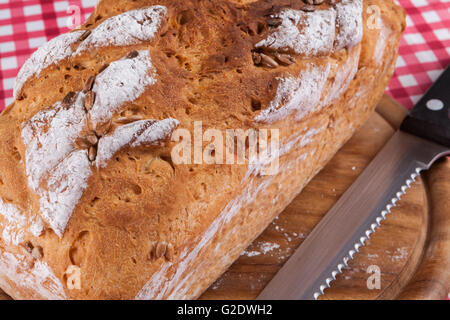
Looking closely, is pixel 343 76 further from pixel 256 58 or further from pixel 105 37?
pixel 105 37

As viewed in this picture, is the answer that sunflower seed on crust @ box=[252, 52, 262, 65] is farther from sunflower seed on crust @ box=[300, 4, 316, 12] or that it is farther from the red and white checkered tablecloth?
the red and white checkered tablecloth

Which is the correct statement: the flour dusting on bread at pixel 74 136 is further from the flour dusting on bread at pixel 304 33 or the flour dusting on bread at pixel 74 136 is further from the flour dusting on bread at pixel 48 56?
the flour dusting on bread at pixel 304 33

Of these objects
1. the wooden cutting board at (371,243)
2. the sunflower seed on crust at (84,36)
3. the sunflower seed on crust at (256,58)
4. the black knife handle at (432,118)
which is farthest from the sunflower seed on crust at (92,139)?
the black knife handle at (432,118)

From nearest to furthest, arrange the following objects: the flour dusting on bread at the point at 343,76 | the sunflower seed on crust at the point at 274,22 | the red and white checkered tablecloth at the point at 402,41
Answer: the sunflower seed on crust at the point at 274,22 < the flour dusting on bread at the point at 343,76 < the red and white checkered tablecloth at the point at 402,41

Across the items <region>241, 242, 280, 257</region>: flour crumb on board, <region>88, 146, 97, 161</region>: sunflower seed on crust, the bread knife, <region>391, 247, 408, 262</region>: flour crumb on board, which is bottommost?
<region>391, 247, 408, 262</region>: flour crumb on board

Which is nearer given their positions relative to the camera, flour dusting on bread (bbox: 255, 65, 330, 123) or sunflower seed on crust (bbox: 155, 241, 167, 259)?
sunflower seed on crust (bbox: 155, 241, 167, 259)

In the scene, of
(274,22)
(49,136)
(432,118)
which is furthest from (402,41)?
(49,136)

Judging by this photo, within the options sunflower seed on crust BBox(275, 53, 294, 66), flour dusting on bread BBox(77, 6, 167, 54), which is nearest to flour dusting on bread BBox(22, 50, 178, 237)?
flour dusting on bread BBox(77, 6, 167, 54)
